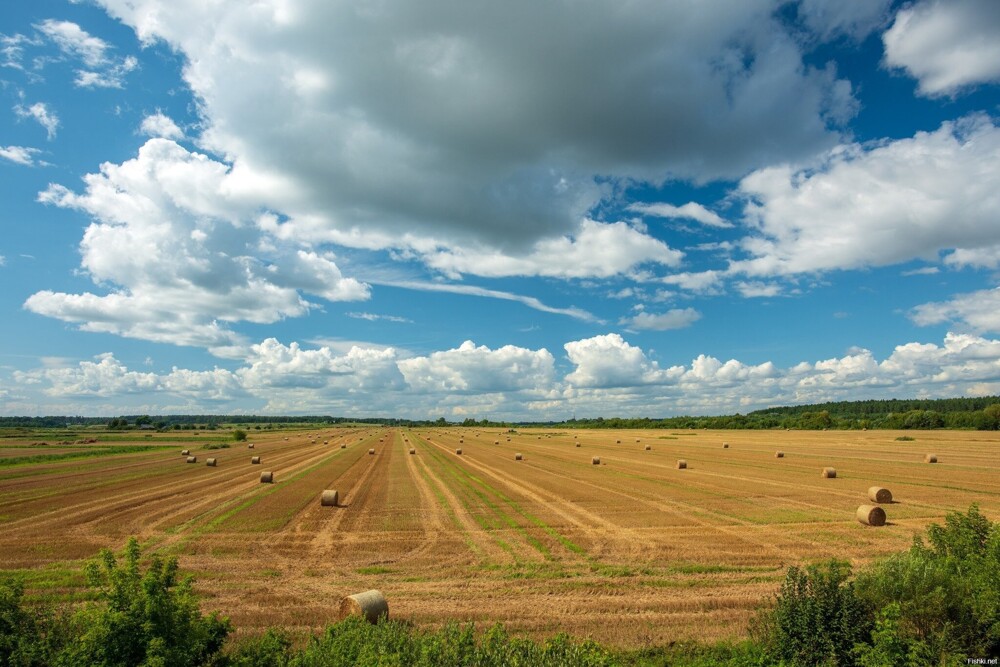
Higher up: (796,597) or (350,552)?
(796,597)

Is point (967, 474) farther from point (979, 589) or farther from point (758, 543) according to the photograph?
point (979, 589)

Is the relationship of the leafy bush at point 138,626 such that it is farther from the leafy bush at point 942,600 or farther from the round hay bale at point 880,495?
the round hay bale at point 880,495

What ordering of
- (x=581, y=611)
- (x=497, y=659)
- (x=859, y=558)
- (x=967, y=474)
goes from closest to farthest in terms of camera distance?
1. (x=497, y=659)
2. (x=581, y=611)
3. (x=859, y=558)
4. (x=967, y=474)

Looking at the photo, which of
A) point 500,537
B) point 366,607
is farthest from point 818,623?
point 500,537

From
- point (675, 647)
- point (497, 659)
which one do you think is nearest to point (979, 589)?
point (675, 647)

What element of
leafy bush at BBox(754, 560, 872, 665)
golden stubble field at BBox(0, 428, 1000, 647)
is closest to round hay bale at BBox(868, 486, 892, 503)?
golden stubble field at BBox(0, 428, 1000, 647)

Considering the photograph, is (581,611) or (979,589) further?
(581,611)

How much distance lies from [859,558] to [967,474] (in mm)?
27674

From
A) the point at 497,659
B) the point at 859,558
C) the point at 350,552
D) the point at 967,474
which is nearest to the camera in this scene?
the point at 497,659

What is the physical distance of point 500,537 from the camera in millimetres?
19109

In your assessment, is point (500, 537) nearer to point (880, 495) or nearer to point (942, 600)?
point (942, 600)

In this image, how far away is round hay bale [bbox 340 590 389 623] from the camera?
429 inches

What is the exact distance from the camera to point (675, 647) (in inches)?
401

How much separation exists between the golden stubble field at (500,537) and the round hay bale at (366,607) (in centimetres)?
79
